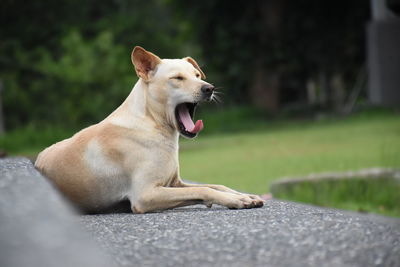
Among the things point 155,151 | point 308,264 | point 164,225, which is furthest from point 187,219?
point 308,264

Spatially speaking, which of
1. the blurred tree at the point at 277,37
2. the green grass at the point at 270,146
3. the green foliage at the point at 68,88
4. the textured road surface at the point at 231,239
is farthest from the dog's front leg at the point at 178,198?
the blurred tree at the point at 277,37

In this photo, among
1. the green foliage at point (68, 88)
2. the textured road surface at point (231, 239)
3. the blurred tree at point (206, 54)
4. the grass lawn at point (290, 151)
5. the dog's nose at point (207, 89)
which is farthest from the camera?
the green foliage at point (68, 88)

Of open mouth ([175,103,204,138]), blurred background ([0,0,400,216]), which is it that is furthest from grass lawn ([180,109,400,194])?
open mouth ([175,103,204,138])

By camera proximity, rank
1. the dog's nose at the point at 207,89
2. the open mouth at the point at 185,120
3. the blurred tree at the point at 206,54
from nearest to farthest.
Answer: the dog's nose at the point at 207,89 → the open mouth at the point at 185,120 → the blurred tree at the point at 206,54

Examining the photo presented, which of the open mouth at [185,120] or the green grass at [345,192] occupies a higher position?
the open mouth at [185,120]

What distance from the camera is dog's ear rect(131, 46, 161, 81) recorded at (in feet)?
17.8

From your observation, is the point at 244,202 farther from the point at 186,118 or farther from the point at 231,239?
the point at 231,239

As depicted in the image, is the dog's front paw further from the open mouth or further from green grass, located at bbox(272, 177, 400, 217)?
green grass, located at bbox(272, 177, 400, 217)

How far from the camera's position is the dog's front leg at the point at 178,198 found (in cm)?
505

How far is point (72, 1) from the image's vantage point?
2419cm

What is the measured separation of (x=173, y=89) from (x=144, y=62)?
0.32 meters

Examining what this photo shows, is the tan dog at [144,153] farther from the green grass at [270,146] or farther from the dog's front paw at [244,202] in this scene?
the green grass at [270,146]

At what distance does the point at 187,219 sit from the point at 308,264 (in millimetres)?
1419

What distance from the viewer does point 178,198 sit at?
5.08 metres
